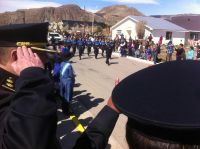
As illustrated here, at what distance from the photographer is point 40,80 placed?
204 cm

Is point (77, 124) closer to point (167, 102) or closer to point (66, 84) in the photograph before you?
point (66, 84)

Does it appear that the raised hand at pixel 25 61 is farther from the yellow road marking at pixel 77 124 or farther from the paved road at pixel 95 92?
the yellow road marking at pixel 77 124

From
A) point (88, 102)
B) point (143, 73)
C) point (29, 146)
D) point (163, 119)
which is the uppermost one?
point (143, 73)

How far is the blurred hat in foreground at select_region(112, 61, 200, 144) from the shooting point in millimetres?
1541

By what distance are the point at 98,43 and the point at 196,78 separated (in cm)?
3158

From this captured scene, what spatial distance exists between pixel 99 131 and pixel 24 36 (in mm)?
769

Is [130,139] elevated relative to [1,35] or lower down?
lower down

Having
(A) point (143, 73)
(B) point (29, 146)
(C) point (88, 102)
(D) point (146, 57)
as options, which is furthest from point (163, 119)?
(D) point (146, 57)

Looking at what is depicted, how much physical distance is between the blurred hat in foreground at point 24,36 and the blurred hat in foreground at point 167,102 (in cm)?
92

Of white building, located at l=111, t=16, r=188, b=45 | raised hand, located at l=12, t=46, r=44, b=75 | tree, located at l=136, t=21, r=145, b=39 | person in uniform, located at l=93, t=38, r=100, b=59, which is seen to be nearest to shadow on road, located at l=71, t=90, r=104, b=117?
raised hand, located at l=12, t=46, r=44, b=75

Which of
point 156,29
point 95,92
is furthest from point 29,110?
point 156,29

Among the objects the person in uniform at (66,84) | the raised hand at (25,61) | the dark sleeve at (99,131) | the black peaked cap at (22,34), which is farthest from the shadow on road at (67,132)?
the raised hand at (25,61)

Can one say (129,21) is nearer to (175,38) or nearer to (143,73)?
(175,38)

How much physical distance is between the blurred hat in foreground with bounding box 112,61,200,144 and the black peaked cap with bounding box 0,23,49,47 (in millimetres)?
988
